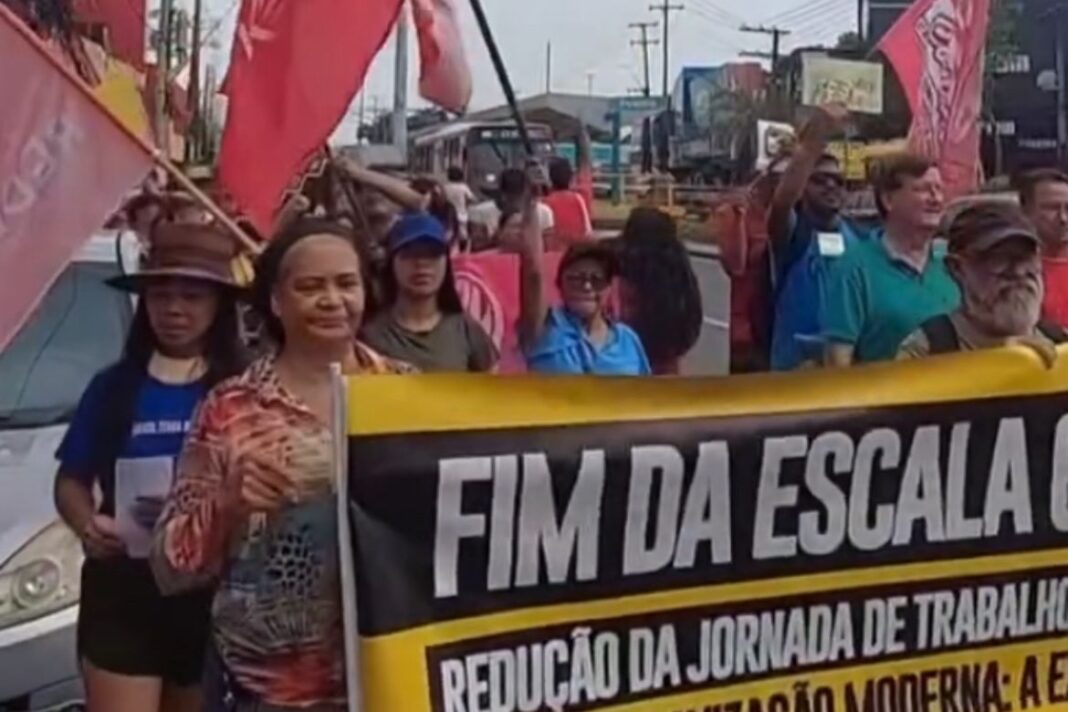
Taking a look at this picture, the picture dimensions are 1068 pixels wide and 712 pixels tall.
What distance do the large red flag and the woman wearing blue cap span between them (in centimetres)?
70

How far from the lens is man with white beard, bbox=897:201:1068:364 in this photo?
5512 millimetres

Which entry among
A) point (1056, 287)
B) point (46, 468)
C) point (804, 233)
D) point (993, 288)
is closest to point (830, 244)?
point (804, 233)

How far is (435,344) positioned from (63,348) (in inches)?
62.7

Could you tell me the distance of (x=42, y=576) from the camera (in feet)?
20.4

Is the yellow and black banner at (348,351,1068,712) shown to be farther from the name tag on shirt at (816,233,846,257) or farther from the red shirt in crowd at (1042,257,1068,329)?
the name tag on shirt at (816,233,846,257)

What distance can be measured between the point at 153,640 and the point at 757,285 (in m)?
5.07

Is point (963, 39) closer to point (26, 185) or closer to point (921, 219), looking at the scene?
point (921, 219)

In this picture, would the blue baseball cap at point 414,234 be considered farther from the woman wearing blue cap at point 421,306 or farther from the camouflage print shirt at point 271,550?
the camouflage print shirt at point 271,550

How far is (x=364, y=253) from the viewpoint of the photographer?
4.70 metres

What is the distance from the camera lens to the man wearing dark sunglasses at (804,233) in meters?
8.12

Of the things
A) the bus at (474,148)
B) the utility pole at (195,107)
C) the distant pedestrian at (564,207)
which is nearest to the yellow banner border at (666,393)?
the distant pedestrian at (564,207)

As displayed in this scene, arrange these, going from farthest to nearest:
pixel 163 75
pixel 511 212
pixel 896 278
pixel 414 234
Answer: pixel 163 75 → pixel 511 212 → pixel 896 278 → pixel 414 234

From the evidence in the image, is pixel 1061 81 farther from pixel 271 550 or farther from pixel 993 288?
pixel 271 550

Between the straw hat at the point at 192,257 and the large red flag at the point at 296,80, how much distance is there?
5.37 feet
